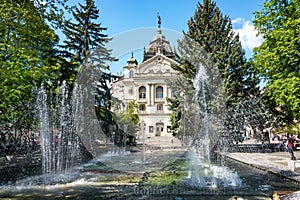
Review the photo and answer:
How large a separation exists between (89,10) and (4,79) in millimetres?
9870

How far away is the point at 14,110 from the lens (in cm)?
1416

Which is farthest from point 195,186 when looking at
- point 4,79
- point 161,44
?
point 161,44

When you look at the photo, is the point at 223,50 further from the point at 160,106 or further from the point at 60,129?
the point at 160,106

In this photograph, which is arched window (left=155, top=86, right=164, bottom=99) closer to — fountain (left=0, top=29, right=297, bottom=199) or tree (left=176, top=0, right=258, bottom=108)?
fountain (left=0, top=29, right=297, bottom=199)

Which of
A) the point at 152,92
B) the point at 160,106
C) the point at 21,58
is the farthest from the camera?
the point at 160,106

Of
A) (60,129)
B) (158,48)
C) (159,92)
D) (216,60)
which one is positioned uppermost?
(158,48)

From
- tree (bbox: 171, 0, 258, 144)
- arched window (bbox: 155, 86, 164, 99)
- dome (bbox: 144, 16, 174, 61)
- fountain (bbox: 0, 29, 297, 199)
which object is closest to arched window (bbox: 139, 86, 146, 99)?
arched window (bbox: 155, 86, 164, 99)

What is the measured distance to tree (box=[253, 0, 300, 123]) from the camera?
14109 millimetres

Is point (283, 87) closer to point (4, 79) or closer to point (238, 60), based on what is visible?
point (238, 60)

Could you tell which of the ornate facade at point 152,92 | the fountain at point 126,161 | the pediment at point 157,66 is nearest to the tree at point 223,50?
the fountain at point 126,161

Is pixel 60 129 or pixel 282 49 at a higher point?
pixel 282 49

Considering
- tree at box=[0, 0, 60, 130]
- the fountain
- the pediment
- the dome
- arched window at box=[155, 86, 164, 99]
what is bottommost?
the fountain

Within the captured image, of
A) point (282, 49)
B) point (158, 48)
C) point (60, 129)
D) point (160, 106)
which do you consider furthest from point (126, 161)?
point (158, 48)

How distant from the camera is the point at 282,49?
47.9 feet
